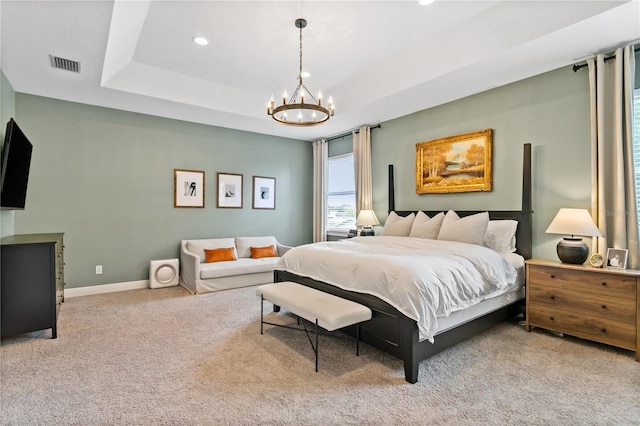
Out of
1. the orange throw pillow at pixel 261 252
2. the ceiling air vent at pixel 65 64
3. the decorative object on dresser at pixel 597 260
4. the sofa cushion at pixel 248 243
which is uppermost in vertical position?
the ceiling air vent at pixel 65 64

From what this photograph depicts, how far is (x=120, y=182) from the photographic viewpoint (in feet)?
15.9

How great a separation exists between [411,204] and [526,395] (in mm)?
3297

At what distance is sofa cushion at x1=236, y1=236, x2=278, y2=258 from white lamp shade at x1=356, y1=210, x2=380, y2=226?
1.72 meters

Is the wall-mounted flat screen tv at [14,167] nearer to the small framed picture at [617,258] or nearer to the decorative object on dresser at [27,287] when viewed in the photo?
the decorative object on dresser at [27,287]

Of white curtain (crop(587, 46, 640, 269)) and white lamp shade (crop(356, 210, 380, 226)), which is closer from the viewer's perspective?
white curtain (crop(587, 46, 640, 269))

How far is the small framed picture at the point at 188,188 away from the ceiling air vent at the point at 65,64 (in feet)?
6.66

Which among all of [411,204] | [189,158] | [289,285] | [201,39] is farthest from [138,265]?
[411,204]

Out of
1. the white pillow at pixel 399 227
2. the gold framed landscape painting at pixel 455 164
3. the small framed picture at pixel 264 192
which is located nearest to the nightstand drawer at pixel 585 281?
the gold framed landscape painting at pixel 455 164

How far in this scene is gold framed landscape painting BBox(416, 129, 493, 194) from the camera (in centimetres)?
417

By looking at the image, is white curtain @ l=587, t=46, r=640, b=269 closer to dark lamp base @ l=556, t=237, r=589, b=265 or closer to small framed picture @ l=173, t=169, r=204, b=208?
dark lamp base @ l=556, t=237, r=589, b=265

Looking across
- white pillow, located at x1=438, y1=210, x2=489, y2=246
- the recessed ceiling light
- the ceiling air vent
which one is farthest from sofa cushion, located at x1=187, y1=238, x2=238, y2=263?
white pillow, located at x1=438, y1=210, x2=489, y2=246

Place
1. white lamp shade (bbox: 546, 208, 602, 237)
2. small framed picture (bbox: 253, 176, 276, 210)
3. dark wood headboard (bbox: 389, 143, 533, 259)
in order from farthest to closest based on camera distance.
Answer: small framed picture (bbox: 253, 176, 276, 210)
dark wood headboard (bbox: 389, 143, 533, 259)
white lamp shade (bbox: 546, 208, 602, 237)

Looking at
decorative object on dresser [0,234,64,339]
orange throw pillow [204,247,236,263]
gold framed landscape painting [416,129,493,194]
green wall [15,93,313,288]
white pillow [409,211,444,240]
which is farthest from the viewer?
orange throw pillow [204,247,236,263]

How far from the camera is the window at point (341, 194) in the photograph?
627 centimetres
